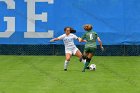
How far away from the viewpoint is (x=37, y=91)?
1258 centimetres

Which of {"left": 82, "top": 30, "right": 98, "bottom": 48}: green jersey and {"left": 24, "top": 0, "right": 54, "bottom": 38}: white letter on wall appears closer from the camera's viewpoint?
{"left": 82, "top": 30, "right": 98, "bottom": 48}: green jersey

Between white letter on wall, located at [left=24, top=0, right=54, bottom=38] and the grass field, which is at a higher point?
white letter on wall, located at [left=24, top=0, right=54, bottom=38]

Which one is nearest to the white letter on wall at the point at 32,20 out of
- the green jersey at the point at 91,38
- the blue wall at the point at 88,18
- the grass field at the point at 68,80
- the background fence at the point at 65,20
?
the background fence at the point at 65,20

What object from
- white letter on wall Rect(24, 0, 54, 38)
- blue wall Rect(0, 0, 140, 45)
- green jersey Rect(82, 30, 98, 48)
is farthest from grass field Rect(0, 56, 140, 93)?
white letter on wall Rect(24, 0, 54, 38)

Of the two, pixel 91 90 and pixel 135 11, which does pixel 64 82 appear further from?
pixel 135 11

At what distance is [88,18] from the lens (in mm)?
26531

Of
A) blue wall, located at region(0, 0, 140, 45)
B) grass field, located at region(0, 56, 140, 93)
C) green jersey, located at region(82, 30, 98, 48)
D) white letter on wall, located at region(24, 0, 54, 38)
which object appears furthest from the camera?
white letter on wall, located at region(24, 0, 54, 38)

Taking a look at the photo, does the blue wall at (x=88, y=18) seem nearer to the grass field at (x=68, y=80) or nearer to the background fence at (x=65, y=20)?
the background fence at (x=65, y=20)

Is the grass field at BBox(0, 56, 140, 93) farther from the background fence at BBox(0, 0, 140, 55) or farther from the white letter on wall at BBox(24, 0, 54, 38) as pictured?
the white letter on wall at BBox(24, 0, 54, 38)

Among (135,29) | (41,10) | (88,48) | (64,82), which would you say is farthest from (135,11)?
(64,82)

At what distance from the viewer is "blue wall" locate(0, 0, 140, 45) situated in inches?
1036

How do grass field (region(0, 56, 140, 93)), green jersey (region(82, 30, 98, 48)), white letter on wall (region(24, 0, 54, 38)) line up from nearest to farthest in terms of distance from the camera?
grass field (region(0, 56, 140, 93)) → green jersey (region(82, 30, 98, 48)) → white letter on wall (region(24, 0, 54, 38))

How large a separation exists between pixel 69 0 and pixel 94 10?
143 centimetres

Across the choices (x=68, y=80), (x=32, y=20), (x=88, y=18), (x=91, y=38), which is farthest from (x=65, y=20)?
(x=68, y=80)
